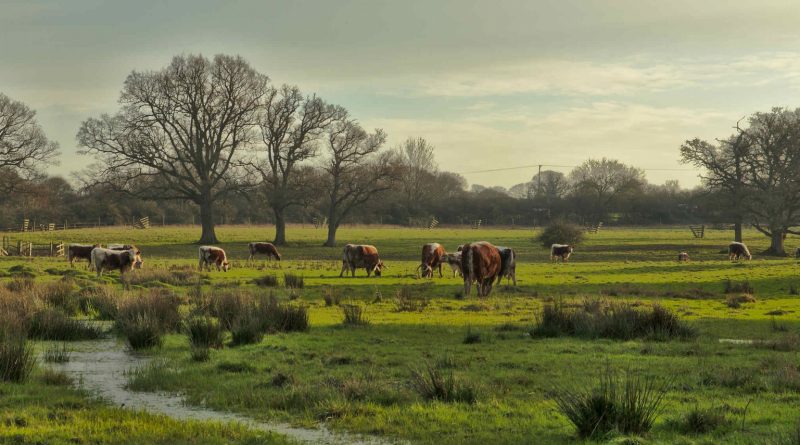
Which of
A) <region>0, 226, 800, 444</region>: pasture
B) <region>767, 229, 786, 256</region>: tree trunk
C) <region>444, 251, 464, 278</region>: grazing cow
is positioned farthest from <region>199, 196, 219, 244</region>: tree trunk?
<region>767, 229, 786, 256</region>: tree trunk

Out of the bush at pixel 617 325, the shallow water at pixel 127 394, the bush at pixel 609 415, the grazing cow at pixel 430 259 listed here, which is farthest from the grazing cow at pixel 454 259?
the bush at pixel 609 415

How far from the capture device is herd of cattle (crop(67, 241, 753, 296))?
1093 inches

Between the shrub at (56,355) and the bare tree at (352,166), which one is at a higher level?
the bare tree at (352,166)

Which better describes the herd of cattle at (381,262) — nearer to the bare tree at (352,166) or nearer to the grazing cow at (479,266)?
the grazing cow at (479,266)

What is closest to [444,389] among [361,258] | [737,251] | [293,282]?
[293,282]

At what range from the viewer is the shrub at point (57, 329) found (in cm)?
1598

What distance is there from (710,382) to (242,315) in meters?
9.84

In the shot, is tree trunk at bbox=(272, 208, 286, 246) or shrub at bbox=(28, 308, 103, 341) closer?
shrub at bbox=(28, 308, 103, 341)

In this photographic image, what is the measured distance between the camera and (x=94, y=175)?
6022 cm

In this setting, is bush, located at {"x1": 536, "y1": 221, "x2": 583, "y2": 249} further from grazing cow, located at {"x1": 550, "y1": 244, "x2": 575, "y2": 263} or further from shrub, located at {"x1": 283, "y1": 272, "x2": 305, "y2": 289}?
shrub, located at {"x1": 283, "y1": 272, "x2": 305, "y2": 289}

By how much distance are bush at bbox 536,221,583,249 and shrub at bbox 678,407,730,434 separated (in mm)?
54955

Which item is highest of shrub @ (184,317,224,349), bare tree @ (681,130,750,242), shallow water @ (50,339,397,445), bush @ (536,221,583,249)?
bare tree @ (681,130,750,242)

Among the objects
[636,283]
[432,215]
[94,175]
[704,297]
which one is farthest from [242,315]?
[432,215]

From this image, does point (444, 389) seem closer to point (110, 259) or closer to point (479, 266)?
point (479, 266)
